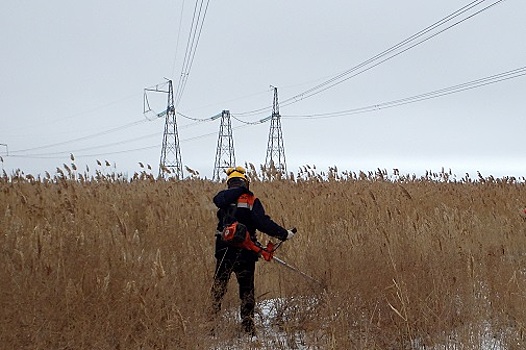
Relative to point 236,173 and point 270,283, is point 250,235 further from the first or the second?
point 270,283

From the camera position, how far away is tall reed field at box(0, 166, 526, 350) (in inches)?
131

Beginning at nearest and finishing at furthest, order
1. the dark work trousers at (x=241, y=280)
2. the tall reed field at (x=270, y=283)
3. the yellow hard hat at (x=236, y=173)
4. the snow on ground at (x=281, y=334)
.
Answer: the tall reed field at (x=270, y=283)
the snow on ground at (x=281, y=334)
the dark work trousers at (x=241, y=280)
the yellow hard hat at (x=236, y=173)

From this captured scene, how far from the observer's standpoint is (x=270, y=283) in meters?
5.18

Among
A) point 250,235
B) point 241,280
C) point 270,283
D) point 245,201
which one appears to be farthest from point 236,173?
point 270,283

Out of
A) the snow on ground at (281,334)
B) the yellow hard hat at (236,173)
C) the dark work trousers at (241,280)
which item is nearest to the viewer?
the snow on ground at (281,334)

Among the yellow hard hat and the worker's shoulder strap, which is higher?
the yellow hard hat

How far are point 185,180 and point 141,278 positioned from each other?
7317 mm

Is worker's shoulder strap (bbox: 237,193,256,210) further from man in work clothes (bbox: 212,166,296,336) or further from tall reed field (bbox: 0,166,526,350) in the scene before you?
tall reed field (bbox: 0,166,526,350)

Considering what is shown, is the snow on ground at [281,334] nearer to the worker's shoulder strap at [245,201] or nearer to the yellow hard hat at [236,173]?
the worker's shoulder strap at [245,201]

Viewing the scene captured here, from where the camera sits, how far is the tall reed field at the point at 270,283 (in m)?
3.34

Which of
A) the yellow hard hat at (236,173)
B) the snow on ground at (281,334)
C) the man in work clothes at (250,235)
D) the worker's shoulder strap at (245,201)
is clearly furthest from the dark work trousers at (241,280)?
the yellow hard hat at (236,173)

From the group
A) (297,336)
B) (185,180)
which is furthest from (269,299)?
(185,180)

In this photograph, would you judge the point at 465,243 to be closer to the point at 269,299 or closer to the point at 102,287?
the point at 269,299

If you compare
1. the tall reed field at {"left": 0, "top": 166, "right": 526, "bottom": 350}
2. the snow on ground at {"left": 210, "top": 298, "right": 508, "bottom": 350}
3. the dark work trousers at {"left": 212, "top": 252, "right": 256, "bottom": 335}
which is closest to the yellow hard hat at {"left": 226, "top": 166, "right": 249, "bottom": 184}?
the dark work trousers at {"left": 212, "top": 252, "right": 256, "bottom": 335}
